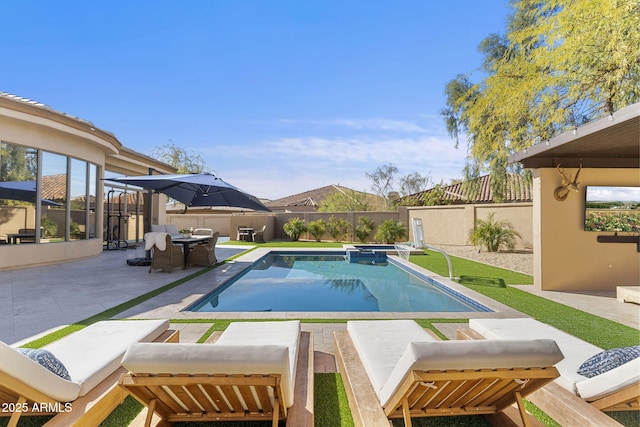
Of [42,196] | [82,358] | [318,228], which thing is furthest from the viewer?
[318,228]

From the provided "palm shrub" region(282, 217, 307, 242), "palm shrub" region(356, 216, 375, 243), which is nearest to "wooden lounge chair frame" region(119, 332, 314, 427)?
"palm shrub" region(356, 216, 375, 243)

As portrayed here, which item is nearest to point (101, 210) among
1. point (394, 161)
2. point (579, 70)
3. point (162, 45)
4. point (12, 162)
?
point (12, 162)

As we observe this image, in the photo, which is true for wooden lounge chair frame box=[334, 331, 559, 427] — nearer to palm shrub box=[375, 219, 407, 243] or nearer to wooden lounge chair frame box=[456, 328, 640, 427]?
wooden lounge chair frame box=[456, 328, 640, 427]

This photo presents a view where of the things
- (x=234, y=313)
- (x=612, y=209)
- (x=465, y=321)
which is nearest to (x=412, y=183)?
(x=612, y=209)

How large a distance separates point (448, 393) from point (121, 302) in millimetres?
5723

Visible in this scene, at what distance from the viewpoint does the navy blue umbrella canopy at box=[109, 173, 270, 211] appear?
29.5ft

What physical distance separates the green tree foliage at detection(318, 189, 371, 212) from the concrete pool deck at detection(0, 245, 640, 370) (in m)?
16.5

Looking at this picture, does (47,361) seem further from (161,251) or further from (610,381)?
(161,251)

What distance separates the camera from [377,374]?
2.46 metres

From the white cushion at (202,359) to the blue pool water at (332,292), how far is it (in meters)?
4.27

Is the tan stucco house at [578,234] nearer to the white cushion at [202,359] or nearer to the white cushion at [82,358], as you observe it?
the white cushion at [202,359]

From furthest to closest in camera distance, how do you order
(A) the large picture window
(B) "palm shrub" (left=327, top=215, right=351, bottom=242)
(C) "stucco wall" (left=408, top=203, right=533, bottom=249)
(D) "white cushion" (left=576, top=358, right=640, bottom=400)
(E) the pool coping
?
(B) "palm shrub" (left=327, top=215, right=351, bottom=242)
(C) "stucco wall" (left=408, top=203, right=533, bottom=249)
(A) the large picture window
(E) the pool coping
(D) "white cushion" (left=576, top=358, right=640, bottom=400)

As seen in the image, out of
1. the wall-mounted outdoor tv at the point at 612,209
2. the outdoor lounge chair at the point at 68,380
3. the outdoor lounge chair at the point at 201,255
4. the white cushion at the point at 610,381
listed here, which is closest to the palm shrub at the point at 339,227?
the outdoor lounge chair at the point at 201,255

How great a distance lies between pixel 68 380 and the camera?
219cm
